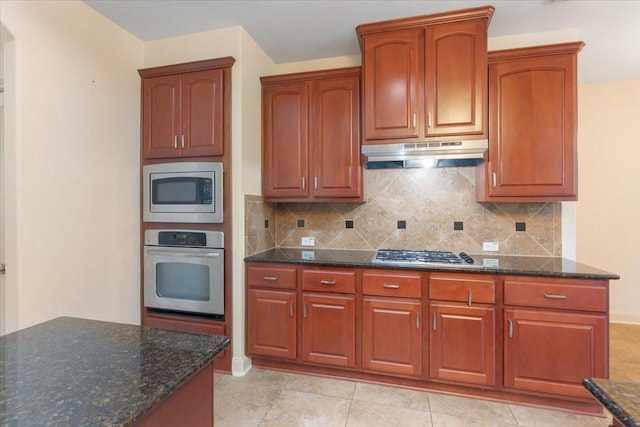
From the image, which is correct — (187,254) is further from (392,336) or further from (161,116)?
(392,336)

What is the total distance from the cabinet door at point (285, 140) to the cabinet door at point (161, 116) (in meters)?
0.72

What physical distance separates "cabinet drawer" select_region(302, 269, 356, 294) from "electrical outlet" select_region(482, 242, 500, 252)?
4.00 ft

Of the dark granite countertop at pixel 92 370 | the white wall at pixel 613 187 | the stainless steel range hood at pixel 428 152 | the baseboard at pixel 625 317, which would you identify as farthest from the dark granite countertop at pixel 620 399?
the baseboard at pixel 625 317

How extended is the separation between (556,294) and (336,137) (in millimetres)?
1912

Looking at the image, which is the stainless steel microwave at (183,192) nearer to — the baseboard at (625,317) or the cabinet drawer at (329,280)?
the cabinet drawer at (329,280)

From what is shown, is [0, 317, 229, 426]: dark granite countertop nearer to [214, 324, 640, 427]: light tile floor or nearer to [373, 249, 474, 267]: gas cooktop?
[214, 324, 640, 427]: light tile floor

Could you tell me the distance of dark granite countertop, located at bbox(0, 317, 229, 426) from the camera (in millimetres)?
624

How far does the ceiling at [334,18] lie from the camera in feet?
7.22

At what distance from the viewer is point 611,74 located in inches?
130

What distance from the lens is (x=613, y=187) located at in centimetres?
350

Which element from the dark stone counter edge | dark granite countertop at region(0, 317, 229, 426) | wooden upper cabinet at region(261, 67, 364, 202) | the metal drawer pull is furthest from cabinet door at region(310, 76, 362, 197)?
dark granite countertop at region(0, 317, 229, 426)

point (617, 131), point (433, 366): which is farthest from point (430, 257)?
point (617, 131)

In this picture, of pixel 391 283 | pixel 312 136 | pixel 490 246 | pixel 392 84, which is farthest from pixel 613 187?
pixel 312 136

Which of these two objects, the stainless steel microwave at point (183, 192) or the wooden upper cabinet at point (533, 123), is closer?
the wooden upper cabinet at point (533, 123)
